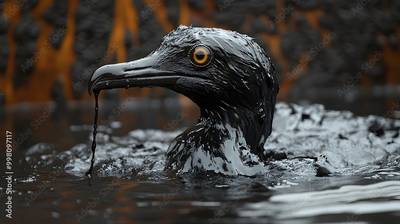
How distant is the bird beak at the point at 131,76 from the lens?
514 centimetres

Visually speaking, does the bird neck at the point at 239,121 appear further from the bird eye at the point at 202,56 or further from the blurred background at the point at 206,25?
the blurred background at the point at 206,25

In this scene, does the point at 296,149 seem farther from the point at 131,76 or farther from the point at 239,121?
the point at 131,76

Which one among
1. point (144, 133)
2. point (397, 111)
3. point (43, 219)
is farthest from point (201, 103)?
point (397, 111)

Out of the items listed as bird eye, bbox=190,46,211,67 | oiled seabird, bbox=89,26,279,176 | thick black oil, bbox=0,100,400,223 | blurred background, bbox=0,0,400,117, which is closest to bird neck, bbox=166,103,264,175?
oiled seabird, bbox=89,26,279,176

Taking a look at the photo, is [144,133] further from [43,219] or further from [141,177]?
[43,219]

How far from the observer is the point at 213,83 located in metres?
5.29

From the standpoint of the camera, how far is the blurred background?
14.2 metres

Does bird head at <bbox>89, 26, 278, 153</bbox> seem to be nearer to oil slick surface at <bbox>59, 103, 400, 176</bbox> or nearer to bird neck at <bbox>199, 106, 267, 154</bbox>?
bird neck at <bbox>199, 106, 267, 154</bbox>

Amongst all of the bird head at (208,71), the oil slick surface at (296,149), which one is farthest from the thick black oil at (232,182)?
the bird head at (208,71)

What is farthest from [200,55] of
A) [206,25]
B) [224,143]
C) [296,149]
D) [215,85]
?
[206,25]

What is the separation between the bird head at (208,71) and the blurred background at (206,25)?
21.6 feet

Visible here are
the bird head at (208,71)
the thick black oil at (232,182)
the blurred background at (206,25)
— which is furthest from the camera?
the blurred background at (206,25)

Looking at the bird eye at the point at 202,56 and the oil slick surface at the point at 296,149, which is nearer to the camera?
the bird eye at the point at 202,56

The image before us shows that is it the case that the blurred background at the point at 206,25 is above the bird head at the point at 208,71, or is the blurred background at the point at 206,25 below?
above
